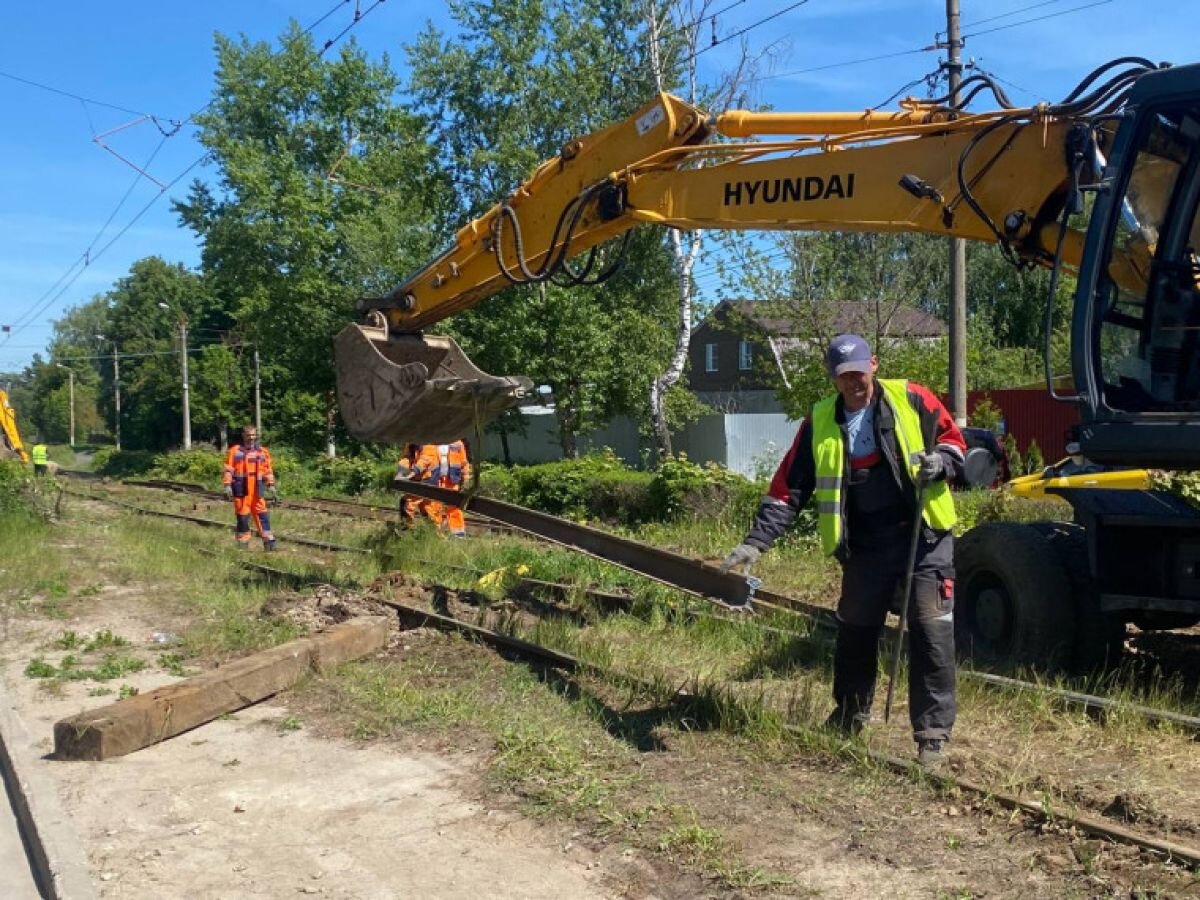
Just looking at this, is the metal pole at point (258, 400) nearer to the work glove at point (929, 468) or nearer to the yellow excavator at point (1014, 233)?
the yellow excavator at point (1014, 233)

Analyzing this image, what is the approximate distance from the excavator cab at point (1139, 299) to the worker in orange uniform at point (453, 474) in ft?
31.7

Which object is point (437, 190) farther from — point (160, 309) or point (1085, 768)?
point (160, 309)

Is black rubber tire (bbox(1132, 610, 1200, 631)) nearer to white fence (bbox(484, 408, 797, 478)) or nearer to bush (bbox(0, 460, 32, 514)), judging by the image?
bush (bbox(0, 460, 32, 514))

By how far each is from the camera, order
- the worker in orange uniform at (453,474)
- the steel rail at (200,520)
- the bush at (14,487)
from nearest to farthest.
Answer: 1. the worker in orange uniform at (453,474)
2. the steel rail at (200,520)
3. the bush at (14,487)

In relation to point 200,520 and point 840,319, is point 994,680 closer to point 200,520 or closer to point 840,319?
point 200,520

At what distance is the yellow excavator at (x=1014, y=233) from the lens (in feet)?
19.1

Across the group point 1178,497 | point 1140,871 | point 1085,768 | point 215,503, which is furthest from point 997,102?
point 215,503

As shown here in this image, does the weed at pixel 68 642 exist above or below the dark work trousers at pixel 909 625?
below

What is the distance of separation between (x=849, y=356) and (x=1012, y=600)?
2548mm

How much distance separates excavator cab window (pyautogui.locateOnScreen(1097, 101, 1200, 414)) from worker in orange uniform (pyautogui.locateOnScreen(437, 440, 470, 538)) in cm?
972

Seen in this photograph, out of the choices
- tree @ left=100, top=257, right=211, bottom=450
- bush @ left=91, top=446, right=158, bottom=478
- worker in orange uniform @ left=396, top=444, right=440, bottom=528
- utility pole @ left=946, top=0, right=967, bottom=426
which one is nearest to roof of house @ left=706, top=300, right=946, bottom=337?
utility pole @ left=946, top=0, right=967, bottom=426

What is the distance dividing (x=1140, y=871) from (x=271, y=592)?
8.42m

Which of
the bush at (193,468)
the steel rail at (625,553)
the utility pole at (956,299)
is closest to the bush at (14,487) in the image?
the steel rail at (625,553)

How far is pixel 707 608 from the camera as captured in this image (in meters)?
9.02
